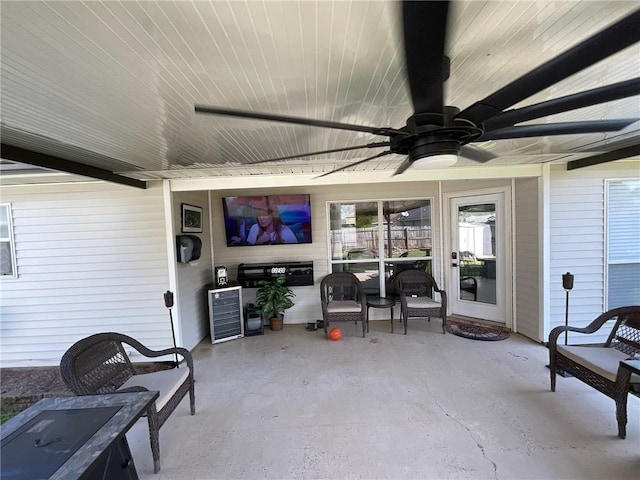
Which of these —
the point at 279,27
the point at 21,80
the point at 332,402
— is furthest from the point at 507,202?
the point at 21,80

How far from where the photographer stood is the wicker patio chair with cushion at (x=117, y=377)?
2.02 m

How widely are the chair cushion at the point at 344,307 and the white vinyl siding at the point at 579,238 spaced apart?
2.49 metres

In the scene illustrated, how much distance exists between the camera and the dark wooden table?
46.6 inches

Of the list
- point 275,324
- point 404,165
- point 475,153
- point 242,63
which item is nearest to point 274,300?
point 275,324

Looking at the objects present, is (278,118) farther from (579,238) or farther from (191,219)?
(579,238)

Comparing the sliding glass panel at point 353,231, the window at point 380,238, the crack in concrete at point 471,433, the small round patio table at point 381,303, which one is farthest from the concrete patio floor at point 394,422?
the sliding glass panel at point 353,231

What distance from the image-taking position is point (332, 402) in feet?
8.76

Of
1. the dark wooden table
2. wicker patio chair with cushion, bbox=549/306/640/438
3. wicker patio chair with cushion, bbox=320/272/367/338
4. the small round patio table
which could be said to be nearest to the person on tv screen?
wicker patio chair with cushion, bbox=320/272/367/338

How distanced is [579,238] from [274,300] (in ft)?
14.2

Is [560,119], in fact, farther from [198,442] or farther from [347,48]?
[198,442]

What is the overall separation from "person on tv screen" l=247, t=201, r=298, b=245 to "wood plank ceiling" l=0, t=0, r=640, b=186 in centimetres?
248

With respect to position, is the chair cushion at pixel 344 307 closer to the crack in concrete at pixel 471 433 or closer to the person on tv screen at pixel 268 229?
the person on tv screen at pixel 268 229

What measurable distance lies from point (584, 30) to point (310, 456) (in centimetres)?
286

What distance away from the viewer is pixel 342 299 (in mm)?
4902
